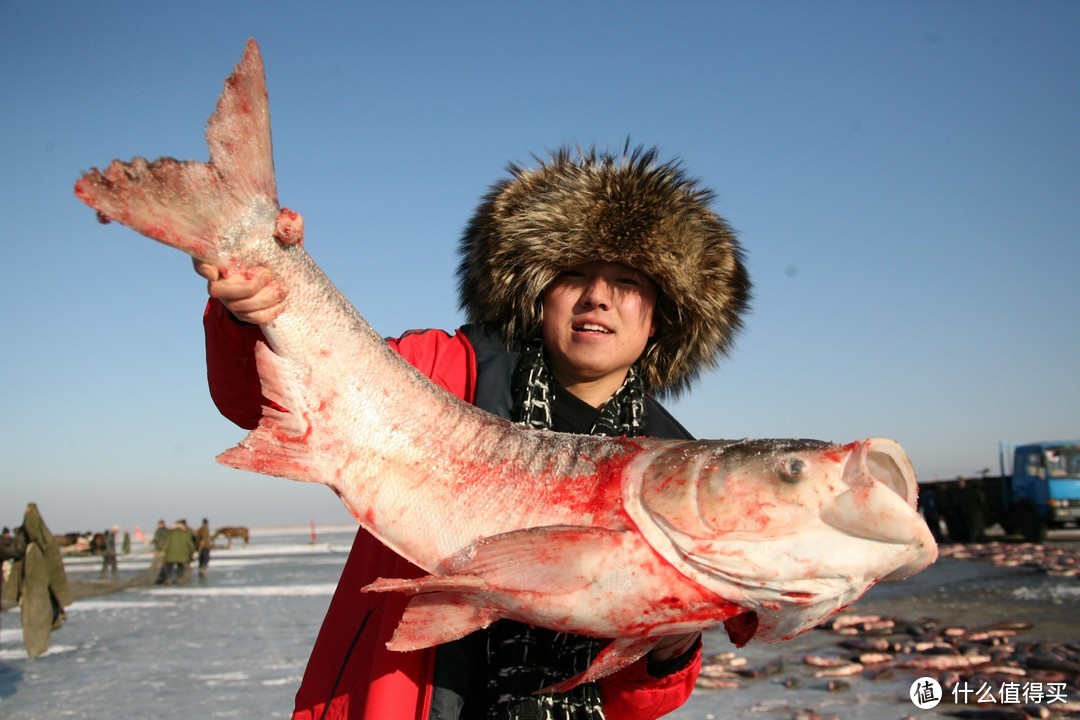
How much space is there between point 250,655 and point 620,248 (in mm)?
9266

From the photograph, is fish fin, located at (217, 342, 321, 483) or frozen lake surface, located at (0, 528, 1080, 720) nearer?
fish fin, located at (217, 342, 321, 483)

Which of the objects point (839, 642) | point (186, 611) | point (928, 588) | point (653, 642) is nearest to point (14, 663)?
point (186, 611)

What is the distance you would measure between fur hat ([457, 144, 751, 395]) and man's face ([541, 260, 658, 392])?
58 millimetres

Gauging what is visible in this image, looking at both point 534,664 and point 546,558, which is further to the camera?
point 534,664

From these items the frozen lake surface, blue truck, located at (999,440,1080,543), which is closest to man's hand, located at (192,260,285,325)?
the frozen lake surface

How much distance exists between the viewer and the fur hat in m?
2.98

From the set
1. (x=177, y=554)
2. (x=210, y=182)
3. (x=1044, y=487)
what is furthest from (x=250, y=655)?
(x=1044, y=487)

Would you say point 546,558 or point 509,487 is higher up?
point 509,487

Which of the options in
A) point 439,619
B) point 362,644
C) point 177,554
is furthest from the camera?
point 177,554

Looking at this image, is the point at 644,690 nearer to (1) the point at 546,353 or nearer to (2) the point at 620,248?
(1) the point at 546,353

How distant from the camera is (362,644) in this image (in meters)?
2.36

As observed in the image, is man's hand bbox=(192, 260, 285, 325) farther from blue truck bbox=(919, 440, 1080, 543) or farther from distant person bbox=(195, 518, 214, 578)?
distant person bbox=(195, 518, 214, 578)

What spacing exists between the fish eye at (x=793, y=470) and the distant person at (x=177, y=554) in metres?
24.5

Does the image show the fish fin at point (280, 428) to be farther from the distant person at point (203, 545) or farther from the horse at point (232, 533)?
the horse at point (232, 533)
